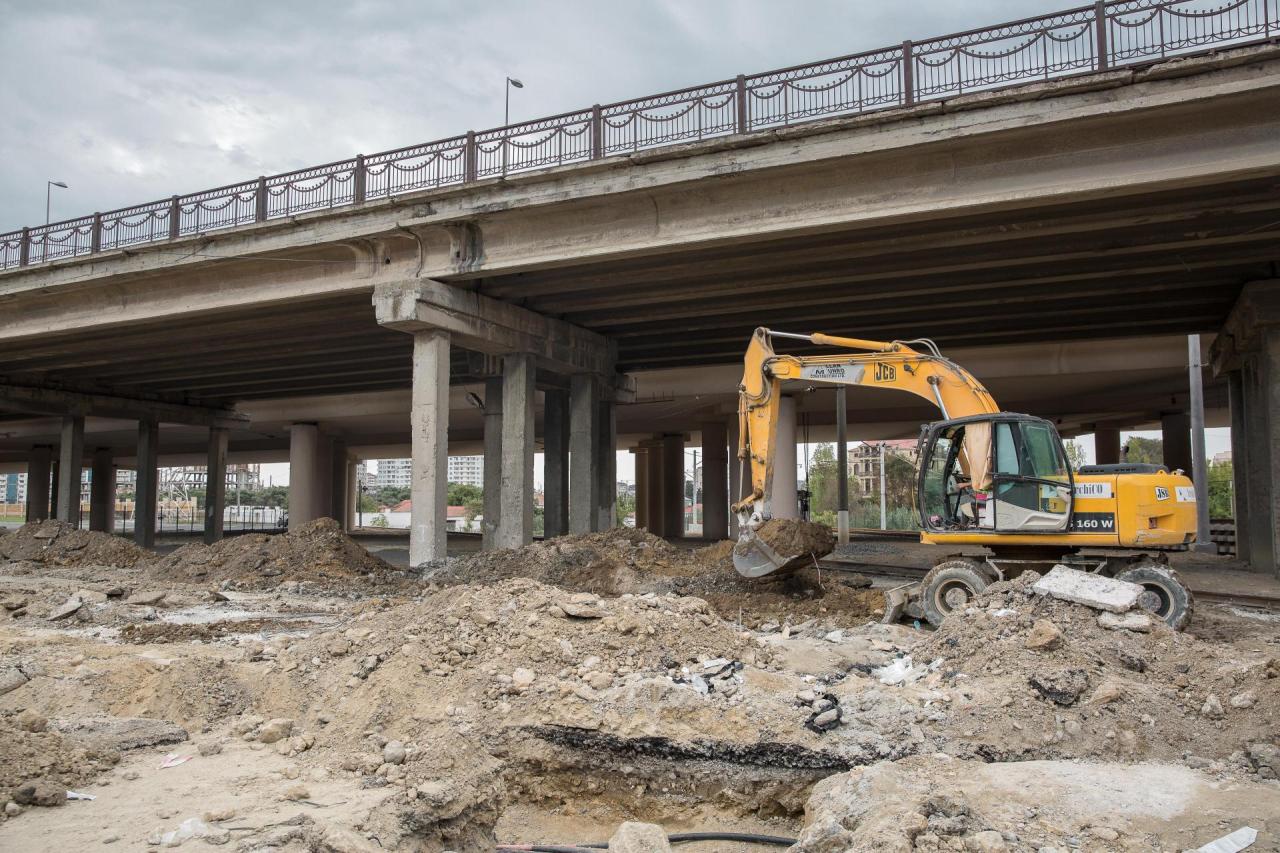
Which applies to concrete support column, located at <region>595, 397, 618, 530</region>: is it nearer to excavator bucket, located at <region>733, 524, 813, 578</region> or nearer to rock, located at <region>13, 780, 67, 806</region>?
excavator bucket, located at <region>733, 524, 813, 578</region>

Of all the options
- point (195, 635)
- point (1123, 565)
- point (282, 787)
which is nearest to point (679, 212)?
point (1123, 565)

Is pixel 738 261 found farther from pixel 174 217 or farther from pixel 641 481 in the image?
pixel 641 481

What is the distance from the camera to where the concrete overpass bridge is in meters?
13.0

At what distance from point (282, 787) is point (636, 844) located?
2.73m

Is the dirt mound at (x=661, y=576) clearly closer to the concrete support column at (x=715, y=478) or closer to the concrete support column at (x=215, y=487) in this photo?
the concrete support column at (x=715, y=478)

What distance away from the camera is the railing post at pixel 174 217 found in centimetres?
2073

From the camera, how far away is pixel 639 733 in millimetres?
6867

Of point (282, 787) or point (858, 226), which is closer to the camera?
point (282, 787)

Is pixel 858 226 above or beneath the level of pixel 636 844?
above

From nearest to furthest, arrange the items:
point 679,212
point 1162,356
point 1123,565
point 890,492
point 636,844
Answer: point 636,844 → point 1123,565 → point 679,212 → point 1162,356 → point 890,492

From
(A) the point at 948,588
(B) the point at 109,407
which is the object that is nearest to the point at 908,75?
(A) the point at 948,588

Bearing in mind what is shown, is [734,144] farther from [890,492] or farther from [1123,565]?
[890,492]

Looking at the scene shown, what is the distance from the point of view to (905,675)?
27.9 feet

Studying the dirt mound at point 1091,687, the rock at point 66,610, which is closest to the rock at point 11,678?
→ the rock at point 66,610
